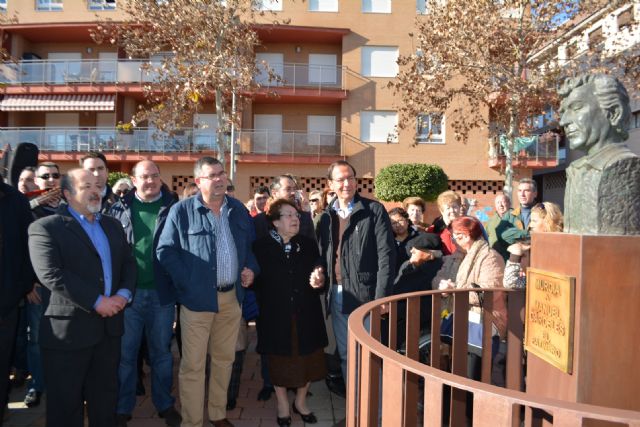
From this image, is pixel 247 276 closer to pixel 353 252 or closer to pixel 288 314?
pixel 288 314

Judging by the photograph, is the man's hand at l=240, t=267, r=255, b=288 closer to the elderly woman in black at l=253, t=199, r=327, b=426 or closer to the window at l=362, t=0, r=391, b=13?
the elderly woman in black at l=253, t=199, r=327, b=426

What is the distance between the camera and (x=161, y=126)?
1439 cm

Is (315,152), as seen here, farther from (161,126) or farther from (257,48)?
(161,126)

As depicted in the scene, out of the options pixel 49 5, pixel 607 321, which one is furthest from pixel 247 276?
pixel 49 5

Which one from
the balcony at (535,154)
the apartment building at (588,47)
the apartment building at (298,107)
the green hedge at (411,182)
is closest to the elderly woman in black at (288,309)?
the apartment building at (588,47)

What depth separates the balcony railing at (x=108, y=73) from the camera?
22.5 metres

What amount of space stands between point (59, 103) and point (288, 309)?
2239 centimetres

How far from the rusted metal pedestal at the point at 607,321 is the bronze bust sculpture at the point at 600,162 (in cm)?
17

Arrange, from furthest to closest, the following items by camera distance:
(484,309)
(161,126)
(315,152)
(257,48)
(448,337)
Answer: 1. (257,48)
2. (315,152)
3. (161,126)
4. (448,337)
5. (484,309)

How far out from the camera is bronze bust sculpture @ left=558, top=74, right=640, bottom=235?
108 inches

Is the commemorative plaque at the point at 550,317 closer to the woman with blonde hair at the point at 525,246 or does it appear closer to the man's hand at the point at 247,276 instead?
the woman with blonde hair at the point at 525,246

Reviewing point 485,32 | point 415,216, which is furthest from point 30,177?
point 485,32

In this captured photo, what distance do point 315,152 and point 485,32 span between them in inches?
403

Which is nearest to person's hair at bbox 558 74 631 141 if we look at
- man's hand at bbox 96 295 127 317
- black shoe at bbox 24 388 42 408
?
man's hand at bbox 96 295 127 317
